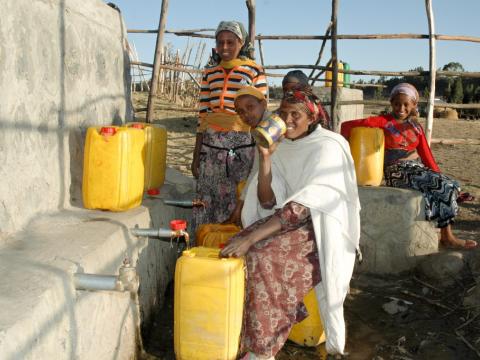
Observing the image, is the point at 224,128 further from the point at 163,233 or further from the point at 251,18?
the point at 251,18

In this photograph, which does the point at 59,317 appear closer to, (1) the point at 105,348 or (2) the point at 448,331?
(1) the point at 105,348

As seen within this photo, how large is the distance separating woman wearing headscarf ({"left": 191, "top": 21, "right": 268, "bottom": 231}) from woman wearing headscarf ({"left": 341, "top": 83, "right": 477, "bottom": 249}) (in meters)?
1.10

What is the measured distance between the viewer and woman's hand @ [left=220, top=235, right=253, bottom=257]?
221 cm

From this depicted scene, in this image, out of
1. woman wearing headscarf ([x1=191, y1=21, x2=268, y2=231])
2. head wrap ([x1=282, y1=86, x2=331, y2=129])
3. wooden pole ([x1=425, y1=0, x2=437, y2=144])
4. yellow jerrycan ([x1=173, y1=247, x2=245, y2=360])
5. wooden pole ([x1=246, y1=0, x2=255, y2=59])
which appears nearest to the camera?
yellow jerrycan ([x1=173, y1=247, x2=245, y2=360])

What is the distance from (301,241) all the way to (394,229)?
1684 millimetres

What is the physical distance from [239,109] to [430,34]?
3889 mm

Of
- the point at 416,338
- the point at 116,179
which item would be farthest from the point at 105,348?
the point at 416,338

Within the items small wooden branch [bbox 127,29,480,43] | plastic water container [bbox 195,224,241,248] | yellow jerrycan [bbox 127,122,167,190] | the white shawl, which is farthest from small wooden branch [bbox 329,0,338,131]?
the white shawl

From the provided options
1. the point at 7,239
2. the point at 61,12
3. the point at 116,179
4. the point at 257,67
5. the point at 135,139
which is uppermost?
the point at 61,12

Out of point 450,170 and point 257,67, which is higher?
point 257,67

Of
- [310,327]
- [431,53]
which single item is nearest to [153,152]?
[310,327]

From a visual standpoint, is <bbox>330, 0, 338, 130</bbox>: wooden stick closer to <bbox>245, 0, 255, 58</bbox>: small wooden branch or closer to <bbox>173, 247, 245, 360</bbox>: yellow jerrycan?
<bbox>245, 0, 255, 58</bbox>: small wooden branch

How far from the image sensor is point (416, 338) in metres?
2.84

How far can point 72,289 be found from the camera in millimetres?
1832
